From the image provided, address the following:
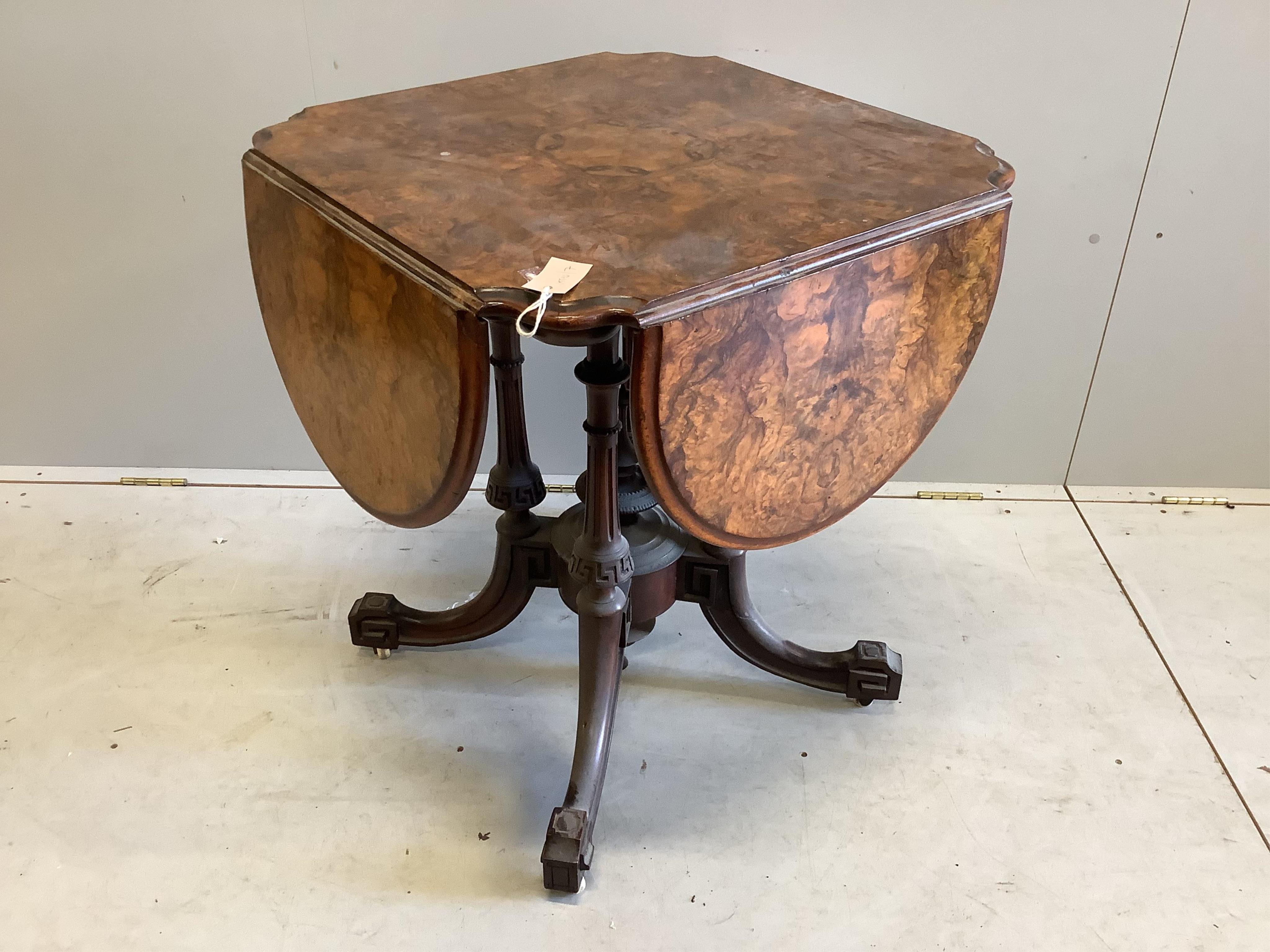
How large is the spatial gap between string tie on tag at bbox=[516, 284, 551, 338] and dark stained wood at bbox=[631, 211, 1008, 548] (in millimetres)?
103

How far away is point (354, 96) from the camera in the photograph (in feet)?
6.56

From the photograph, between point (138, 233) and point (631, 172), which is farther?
point (138, 233)

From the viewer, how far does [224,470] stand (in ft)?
7.91

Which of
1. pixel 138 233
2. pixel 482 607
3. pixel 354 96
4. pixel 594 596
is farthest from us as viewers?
pixel 138 233

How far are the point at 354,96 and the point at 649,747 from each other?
1.28 m

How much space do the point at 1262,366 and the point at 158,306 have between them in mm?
2252

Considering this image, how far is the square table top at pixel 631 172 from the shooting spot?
1196 millimetres

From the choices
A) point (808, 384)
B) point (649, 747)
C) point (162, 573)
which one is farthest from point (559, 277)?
point (162, 573)

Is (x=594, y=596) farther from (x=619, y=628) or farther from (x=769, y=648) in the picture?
(x=769, y=648)

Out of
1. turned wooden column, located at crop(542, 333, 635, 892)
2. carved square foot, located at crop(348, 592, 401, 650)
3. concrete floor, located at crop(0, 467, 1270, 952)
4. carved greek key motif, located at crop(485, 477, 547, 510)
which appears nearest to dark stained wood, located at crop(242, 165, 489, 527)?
turned wooden column, located at crop(542, 333, 635, 892)

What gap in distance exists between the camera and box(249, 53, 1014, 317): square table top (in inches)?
47.1

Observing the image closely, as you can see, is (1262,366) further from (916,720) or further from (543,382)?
(543,382)

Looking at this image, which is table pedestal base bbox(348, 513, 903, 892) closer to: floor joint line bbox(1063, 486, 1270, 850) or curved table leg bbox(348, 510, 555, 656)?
curved table leg bbox(348, 510, 555, 656)

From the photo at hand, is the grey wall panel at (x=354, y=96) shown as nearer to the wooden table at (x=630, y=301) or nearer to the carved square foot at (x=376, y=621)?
the wooden table at (x=630, y=301)
